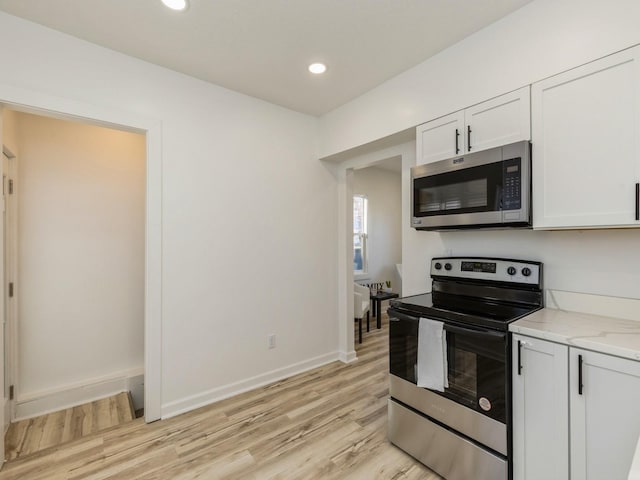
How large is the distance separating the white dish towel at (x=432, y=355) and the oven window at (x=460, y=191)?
0.76 metres

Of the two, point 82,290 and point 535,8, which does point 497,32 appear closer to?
point 535,8

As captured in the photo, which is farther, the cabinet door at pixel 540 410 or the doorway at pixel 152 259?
the doorway at pixel 152 259

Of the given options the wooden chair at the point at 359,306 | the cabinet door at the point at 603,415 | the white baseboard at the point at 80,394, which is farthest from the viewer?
the wooden chair at the point at 359,306

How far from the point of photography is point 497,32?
1.93m

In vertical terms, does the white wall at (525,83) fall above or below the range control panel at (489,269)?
above

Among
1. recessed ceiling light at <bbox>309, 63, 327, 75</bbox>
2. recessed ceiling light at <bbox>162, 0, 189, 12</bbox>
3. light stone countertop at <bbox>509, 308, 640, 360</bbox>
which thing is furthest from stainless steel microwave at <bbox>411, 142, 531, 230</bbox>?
recessed ceiling light at <bbox>162, 0, 189, 12</bbox>

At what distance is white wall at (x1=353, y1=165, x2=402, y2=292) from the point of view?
5.83 metres

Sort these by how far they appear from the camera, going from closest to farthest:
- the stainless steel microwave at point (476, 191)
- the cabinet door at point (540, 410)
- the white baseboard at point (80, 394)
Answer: the cabinet door at point (540, 410) → the stainless steel microwave at point (476, 191) → the white baseboard at point (80, 394)

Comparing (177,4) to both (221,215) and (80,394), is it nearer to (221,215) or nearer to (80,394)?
(221,215)

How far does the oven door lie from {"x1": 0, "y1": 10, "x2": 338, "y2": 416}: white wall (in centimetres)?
158

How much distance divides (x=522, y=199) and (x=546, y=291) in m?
0.63

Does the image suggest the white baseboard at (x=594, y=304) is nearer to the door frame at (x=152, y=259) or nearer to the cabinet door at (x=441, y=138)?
the cabinet door at (x=441, y=138)

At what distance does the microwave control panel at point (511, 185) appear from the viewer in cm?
171

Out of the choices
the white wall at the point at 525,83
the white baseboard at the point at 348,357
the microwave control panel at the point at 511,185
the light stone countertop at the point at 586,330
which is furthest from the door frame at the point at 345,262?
the light stone countertop at the point at 586,330
